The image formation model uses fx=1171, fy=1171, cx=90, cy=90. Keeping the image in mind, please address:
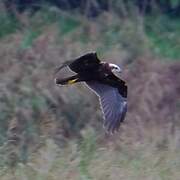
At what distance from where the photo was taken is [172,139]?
9.61 m

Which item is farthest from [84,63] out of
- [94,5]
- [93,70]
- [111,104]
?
[94,5]

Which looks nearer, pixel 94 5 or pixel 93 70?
pixel 93 70

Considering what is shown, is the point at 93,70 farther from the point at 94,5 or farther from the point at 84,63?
the point at 94,5

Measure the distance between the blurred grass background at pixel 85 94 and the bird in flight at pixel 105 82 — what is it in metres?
0.26

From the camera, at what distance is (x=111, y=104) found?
31.6 ft

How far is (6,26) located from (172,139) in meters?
5.27

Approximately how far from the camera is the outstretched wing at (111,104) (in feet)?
31.0

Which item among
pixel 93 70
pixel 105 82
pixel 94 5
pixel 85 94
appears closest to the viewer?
pixel 93 70

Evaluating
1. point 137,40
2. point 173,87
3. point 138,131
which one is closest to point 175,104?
point 173,87

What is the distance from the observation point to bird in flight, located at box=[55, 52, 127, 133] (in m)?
9.13

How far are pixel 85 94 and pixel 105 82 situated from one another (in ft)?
10.1

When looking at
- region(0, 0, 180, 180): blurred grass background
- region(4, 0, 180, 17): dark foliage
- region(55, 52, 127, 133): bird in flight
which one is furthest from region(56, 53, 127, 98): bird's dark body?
region(4, 0, 180, 17): dark foliage

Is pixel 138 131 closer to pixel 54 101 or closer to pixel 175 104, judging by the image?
pixel 54 101

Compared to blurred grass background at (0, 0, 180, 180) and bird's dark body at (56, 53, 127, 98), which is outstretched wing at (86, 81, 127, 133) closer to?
bird's dark body at (56, 53, 127, 98)
